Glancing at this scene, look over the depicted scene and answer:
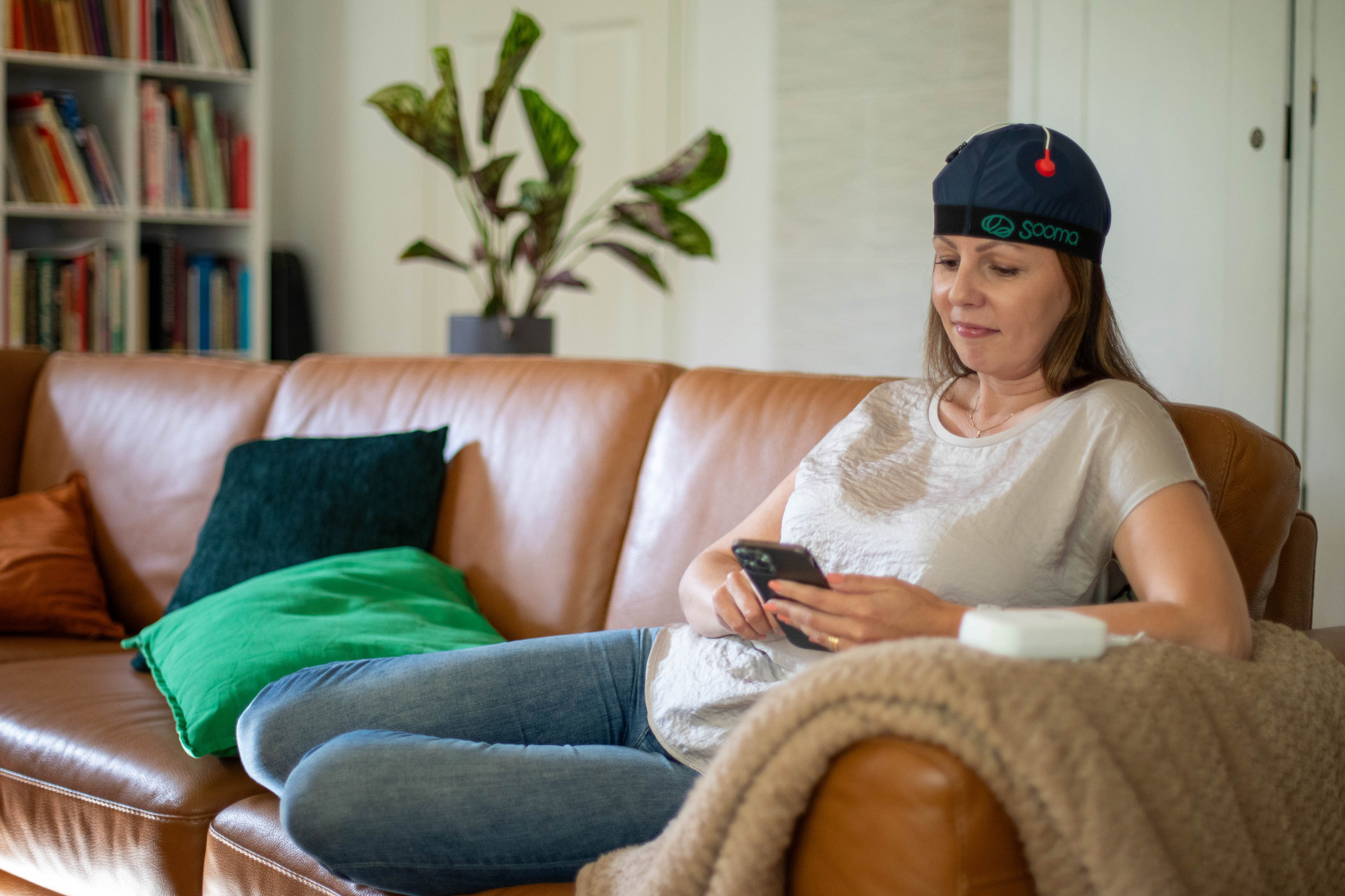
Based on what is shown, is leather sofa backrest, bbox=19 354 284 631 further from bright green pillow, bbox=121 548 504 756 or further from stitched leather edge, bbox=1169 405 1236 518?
stitched leather edge, bbox=1169 405 1236 518

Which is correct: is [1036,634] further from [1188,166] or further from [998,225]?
[1188,166]

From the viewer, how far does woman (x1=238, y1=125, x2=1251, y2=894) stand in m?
1.04

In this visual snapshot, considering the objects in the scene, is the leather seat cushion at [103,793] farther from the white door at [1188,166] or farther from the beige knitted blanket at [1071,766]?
the white door at [1188,166]

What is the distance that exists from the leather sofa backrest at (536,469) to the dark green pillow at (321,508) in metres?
0.07

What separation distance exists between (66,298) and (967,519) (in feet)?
10.0

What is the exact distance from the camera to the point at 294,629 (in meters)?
1.48

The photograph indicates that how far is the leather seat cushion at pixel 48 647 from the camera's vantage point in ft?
5.99

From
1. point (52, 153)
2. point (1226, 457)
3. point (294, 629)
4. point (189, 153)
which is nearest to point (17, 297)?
point (52, 153)

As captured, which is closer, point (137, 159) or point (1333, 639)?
point (1333, 639)

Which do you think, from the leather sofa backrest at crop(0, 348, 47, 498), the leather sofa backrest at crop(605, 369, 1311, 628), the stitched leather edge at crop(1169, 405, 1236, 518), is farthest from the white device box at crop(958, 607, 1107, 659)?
the leather sofa backrest at crop(0, 348, 47, 498)

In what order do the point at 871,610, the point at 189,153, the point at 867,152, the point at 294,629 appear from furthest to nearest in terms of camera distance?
the point at 189,153
the point at 867,152
the point at 294,629
the point at 871,610

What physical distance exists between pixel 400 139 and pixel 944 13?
1807 mm

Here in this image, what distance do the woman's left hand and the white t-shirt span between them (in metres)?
0.11

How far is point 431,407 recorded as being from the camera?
198 cm
